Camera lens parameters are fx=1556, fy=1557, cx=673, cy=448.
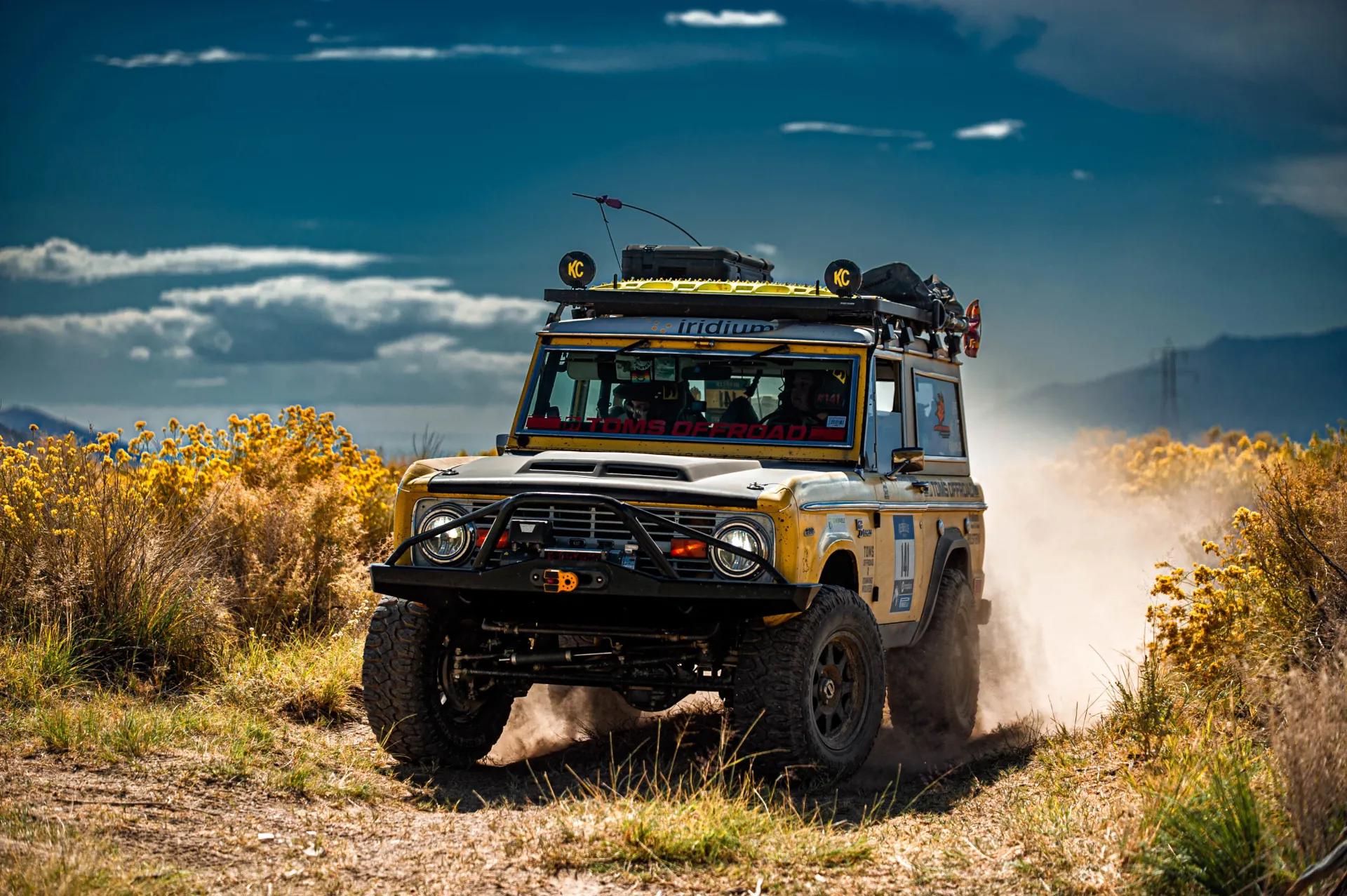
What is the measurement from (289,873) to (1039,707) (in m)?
6.96

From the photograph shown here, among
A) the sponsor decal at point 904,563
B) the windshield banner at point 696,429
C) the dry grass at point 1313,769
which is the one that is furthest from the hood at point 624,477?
the dry grass at point 1313,769

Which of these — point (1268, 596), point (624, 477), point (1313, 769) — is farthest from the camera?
point (1268, 596)

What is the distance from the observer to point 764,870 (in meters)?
6.52

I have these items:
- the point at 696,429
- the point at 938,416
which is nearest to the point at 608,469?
the point at 696,429

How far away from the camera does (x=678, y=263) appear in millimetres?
10969

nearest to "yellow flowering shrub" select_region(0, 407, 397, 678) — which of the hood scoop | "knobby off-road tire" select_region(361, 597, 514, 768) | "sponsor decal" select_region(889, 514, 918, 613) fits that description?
"knobby off-road tire" select_region(361, 597, 514, 768)

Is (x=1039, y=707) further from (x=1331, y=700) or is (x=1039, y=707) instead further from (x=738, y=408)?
(x=1331, y=700)

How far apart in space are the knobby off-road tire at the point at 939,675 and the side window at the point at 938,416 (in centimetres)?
92

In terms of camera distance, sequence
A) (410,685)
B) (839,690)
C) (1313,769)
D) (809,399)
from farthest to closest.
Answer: (809,399)
(839,690)
(410,685)
(1313,769)

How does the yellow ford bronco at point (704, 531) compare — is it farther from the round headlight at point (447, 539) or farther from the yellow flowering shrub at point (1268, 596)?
the yellow flowering shrub at point (1268, 596)

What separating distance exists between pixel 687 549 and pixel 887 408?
2472mm

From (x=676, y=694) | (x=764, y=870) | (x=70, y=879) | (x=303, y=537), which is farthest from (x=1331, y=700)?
(x=303, y=537)

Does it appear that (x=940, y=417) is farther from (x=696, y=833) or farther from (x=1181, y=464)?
(x=1181, y=464)

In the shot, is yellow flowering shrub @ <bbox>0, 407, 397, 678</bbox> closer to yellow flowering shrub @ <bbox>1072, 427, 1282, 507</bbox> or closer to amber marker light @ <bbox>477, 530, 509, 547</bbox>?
amber marker light @ <bbox>477, 530, 509, 547</bbox>
